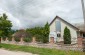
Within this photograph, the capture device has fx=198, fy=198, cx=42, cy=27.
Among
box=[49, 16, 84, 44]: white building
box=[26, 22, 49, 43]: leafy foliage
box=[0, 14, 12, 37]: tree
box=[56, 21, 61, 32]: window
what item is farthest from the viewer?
box=[0, 14, 12, 37]: tree

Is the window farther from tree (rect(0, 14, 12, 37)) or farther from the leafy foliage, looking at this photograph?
tree (rect(0, 14, 12, 37))

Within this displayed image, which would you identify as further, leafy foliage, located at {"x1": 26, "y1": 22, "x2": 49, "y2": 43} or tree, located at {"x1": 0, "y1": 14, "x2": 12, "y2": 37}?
tree, located at {"x1": 0, "y1": 14, "x2": 12, "y2": 37}

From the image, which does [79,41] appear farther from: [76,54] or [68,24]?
[68,24]

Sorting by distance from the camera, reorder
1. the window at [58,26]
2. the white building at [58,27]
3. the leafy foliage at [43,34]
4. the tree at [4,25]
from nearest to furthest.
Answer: the leafy foliage at [43,34] → the white building at [58,27] → the window at [58,26] → the tree at [4,25]

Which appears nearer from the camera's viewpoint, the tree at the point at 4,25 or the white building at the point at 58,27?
the white building at the point at 58,27

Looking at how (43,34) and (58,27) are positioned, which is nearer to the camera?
(58,27)

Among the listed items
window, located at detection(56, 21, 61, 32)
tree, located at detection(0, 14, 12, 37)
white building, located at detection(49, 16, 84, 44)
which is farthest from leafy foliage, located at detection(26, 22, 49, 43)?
tree, located at detection(0, 14, 12, 37)

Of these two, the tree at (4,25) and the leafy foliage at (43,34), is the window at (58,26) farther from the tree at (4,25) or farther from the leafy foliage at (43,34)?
the tree at (4,25)

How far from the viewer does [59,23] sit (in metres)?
45.7

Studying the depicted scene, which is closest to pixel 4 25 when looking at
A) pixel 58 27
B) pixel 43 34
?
pixel 43 34

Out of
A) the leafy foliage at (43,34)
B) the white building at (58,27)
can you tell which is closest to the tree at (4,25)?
the leafy foliage at (43,34)

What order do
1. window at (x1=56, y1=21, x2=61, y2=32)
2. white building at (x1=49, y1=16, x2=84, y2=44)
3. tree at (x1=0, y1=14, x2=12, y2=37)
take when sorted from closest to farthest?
white building at (x1=49, y1=16, x2=84, y2=44)
window at (x1=56, y1=21, x2=61, y2=32)
tree at (x1=0, y1=14, x2=12, y2=37)

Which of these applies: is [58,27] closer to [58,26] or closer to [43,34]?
[58,26]

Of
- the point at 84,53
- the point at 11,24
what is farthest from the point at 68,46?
the point at 11,24
